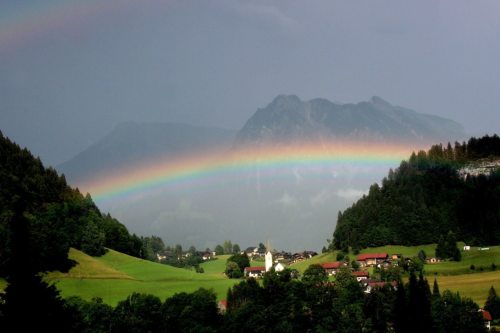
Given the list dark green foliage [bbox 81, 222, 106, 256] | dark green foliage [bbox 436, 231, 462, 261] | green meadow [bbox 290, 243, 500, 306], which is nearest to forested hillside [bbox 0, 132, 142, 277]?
dark green foliage [bbox 81, 222, 106, 256]

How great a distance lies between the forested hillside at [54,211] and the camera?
11362cm

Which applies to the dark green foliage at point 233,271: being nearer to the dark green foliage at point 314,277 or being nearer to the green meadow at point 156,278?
the green meadow at point 156,278

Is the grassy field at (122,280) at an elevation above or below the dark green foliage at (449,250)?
below

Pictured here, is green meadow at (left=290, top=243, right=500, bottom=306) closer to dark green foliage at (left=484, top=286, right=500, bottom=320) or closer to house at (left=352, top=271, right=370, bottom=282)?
dark green foliage at (left=484, top=286, right=500, bottom=320)

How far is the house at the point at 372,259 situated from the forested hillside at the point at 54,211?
5525cm

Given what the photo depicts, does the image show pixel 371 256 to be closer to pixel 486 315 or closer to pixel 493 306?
pixel 493 306

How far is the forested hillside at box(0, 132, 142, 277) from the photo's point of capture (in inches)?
4473

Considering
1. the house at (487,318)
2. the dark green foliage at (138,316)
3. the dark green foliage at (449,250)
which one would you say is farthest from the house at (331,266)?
the dark green foliage at (138,316)

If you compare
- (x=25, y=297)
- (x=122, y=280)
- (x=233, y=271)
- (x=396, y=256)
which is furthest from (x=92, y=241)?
(x=25, y=297)

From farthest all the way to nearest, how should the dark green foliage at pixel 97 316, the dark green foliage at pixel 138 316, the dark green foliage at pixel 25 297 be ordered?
1. the dark green foliage at pixel 138 316
2. the dark green foliage at pixel 97 316
3. the dark green foliage at pixel 25 297

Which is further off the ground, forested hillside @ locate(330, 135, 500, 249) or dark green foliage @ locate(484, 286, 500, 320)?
forested hillside @ locate(330, 135, 500, 249)

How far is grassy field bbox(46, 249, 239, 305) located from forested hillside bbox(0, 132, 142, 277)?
4047mm

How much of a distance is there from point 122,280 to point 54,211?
37066 mm

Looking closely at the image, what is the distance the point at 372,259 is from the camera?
145375 mm
